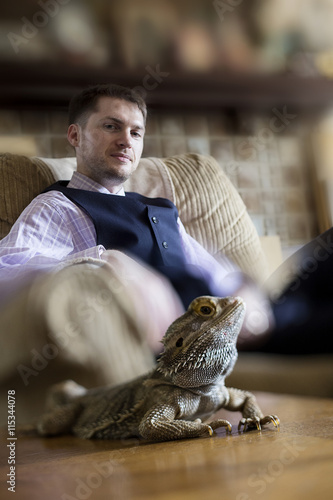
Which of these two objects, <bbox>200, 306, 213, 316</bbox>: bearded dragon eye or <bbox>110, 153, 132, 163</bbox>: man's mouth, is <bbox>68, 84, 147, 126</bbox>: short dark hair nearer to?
<bbox>110, 153, 132, 163</bbox>: man's mouth

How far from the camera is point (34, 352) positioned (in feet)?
1.33

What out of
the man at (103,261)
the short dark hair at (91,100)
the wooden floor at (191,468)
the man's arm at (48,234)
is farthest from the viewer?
the short dark hair at (91,100)

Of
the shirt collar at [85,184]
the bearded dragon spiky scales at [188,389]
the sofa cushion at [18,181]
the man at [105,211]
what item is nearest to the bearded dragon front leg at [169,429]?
the bearded dragon spiky scales at [188,389]

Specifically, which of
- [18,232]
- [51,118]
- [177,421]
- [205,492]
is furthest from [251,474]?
[51,118]

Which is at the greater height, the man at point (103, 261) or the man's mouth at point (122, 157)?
the man's mouth at point (122, 157)

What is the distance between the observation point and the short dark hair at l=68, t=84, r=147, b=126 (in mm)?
630

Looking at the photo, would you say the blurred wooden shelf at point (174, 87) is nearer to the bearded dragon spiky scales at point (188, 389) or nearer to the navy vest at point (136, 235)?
the navy vest at point (136, 235)

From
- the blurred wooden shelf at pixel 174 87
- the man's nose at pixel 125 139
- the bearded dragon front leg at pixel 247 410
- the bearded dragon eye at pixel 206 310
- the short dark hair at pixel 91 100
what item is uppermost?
the blurred wooden shelf at pixel 174 87

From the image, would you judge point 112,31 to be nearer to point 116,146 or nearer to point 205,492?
point 116,146

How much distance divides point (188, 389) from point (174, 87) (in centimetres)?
63

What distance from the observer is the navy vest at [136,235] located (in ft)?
1.92

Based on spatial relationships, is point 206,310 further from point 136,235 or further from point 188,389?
point 136,235

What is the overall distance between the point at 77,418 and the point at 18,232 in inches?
8.0

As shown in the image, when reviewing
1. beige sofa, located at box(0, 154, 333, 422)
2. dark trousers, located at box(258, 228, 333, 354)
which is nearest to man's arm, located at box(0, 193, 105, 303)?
beige sofa, located at box(0, 154, 333, 422)
